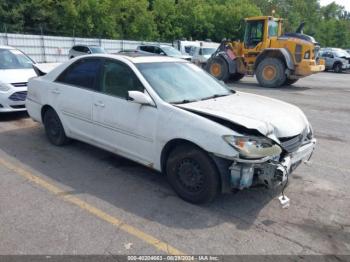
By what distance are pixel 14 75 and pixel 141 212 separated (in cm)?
539

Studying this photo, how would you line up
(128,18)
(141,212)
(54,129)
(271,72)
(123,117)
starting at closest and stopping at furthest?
(141,212) → (123,117) → (54,129) → (271,72) → (128,18)

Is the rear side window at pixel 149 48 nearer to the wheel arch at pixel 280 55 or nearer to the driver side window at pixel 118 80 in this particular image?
the wheel arch at pixel 280 55

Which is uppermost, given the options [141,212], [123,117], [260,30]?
[260,30]

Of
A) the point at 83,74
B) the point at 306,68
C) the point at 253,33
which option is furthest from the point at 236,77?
the point at 83,74

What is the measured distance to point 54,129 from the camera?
233 inches

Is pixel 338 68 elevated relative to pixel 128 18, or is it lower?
lower

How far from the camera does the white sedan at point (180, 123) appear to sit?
3723mm

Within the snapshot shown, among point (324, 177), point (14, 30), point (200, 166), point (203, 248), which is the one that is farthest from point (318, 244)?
point (14, 30)

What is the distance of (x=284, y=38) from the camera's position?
1523cm

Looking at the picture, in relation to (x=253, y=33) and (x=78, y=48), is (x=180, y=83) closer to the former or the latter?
(x=253, y=33)

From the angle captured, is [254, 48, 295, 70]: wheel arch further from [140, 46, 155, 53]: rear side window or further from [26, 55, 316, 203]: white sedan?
[26, 55, 316, 203]: white sedan

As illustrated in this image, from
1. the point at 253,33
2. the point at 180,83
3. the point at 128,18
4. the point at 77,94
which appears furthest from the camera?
the point at 128,18

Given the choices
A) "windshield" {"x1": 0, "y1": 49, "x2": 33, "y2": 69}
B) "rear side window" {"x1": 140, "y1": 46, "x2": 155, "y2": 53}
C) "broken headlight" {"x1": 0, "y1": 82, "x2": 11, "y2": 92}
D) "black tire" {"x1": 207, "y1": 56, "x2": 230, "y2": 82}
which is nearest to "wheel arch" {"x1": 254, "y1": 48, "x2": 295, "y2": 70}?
"black tire" {"x1": 207, "y1": 56, "x2": 230, "y2": 82}

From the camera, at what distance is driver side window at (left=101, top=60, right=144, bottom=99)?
4.62m
